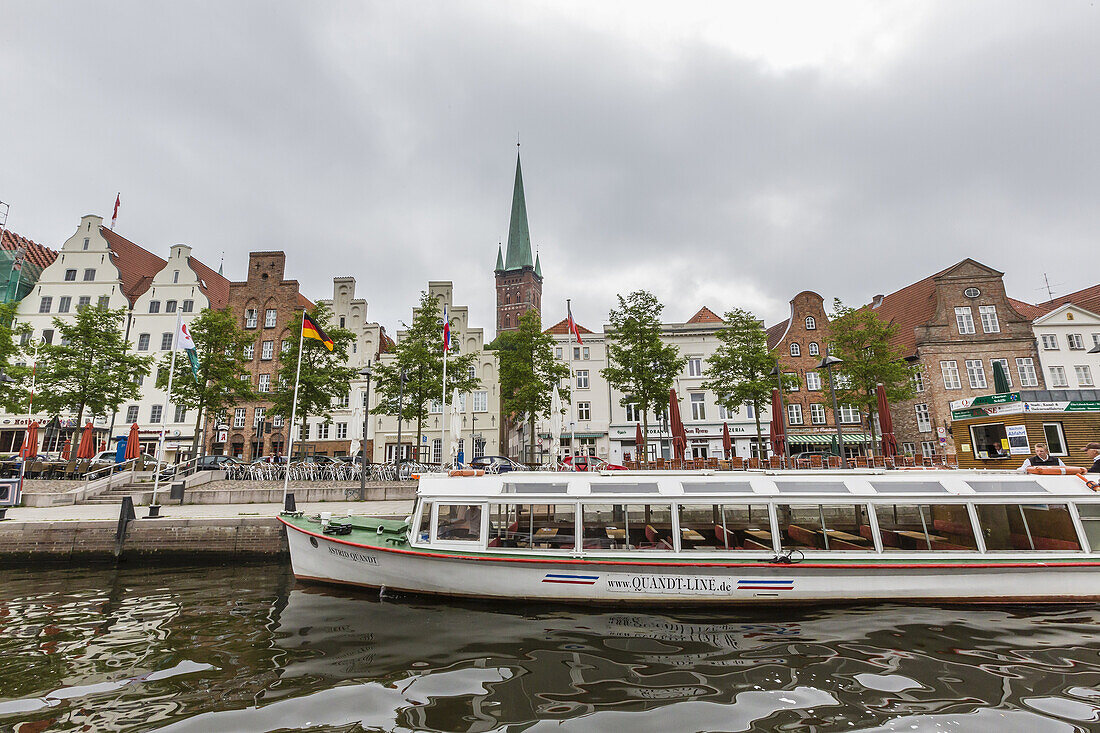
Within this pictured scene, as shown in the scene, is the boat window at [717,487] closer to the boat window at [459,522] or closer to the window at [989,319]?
the boat window at [459,522]

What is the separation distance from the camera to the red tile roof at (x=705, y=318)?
43.2m

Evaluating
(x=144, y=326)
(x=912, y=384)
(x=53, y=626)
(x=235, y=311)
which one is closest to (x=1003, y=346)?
(x=912, y=384)

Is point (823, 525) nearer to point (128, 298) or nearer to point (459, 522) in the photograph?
point (459, 522)

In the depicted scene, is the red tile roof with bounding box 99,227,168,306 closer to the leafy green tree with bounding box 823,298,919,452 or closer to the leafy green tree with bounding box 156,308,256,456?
the leafy green tree with bounding box 156,308,256,456

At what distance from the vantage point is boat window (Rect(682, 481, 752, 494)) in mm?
9242

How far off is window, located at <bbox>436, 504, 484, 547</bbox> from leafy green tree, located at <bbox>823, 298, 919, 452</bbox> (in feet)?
80.0

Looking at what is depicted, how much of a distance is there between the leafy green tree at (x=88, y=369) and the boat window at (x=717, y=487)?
1259 inches

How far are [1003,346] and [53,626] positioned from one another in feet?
170

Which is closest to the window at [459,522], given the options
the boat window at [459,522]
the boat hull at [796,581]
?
the boat window at [459,522]

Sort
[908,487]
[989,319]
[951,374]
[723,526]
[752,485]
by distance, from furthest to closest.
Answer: [989,319] < [951,374] < [752,485] < [908,487] < [723,526]

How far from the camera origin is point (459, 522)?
9.34 m

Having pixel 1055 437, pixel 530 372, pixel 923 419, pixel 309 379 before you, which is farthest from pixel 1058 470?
pixel 923 419

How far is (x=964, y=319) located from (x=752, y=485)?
40.8 m

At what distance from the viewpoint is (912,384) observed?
2872 centimetres
